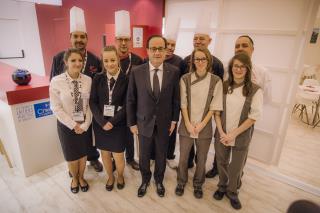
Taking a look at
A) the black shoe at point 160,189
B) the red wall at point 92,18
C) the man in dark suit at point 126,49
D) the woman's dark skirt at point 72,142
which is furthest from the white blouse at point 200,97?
the red wall at point 92,18

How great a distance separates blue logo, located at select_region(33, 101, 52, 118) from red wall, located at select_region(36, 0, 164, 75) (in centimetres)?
228

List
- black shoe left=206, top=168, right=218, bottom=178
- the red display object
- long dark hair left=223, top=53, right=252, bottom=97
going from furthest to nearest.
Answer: black shoe left=206, top=168, right=218, bottom=178
the red display object
long dark hair left=223, top=53, right=252, bottom=97

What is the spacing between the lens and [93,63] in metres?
2.18

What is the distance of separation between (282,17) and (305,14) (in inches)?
8.6

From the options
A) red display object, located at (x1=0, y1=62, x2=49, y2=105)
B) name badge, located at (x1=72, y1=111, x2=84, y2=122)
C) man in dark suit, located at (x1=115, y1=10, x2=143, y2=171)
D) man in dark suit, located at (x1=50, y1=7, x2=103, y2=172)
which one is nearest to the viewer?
name badge, located at (x1=72, y1=111, x2=84, y2=122)

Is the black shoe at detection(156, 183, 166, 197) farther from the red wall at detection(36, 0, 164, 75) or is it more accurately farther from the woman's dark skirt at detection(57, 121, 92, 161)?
the red wall at detection(36, 0, 164, 75)

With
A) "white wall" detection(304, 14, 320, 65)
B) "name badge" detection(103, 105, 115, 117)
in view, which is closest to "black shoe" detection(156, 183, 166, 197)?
"name badge" detection(103, 105, 115, 117)

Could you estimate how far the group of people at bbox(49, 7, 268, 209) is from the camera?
1.79 metres

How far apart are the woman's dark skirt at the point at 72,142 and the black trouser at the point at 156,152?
0.55 meters

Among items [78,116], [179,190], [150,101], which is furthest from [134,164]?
[150,101]

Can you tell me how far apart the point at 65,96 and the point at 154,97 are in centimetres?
78

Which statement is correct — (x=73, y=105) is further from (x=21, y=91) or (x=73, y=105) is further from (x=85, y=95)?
(x=21, y=91)

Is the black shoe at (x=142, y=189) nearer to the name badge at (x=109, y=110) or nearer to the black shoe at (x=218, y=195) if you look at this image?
the black shoe at (x=218, y=195)

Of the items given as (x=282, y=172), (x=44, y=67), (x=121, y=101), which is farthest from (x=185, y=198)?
(x=44, y=67)
